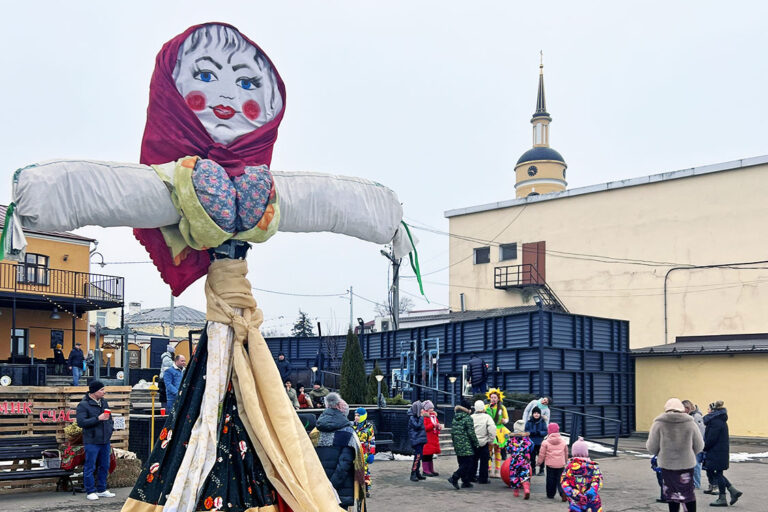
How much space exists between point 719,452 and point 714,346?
1606 cm

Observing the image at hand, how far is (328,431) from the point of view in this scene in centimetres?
772

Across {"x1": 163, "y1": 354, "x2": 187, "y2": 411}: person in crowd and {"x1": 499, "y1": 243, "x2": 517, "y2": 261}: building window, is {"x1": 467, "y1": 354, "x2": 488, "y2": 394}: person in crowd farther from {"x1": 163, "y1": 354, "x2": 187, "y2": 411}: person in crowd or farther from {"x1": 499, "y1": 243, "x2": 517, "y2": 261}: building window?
{"x1": 499, "y1": 243, "x2": 517, "y2": 261}: building window

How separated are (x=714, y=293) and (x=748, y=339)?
2991mm

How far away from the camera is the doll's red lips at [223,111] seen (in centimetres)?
652

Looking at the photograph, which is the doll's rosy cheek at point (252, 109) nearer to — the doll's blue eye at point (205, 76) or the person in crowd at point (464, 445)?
the doll's blue eye at point (205, 76)

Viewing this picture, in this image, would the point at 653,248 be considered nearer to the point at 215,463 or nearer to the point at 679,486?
the point at 679,486

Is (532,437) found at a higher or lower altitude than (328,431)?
lower

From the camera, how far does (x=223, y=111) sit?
6539 millimetres

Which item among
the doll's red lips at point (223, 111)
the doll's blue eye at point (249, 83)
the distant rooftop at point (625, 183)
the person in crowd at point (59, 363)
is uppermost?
the distant rooftop at point (625, 183)

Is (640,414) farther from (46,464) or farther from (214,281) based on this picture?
(214,281)

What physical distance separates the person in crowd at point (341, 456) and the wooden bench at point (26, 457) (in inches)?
213

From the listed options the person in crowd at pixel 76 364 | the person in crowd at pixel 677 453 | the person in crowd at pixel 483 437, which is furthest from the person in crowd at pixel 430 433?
the person in crowd at pixel 76 364

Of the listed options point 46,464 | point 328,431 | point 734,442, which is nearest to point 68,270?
point 46,464

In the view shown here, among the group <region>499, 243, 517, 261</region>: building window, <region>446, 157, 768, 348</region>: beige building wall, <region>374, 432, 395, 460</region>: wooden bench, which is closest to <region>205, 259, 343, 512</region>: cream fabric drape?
<region>374, 432, 395, 460</region>: wooden bench
